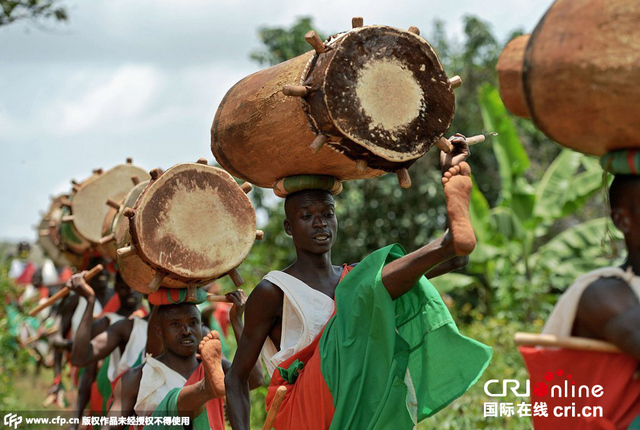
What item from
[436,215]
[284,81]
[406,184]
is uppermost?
[284,81]

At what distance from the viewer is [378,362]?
3.62 m

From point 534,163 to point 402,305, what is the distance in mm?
12272

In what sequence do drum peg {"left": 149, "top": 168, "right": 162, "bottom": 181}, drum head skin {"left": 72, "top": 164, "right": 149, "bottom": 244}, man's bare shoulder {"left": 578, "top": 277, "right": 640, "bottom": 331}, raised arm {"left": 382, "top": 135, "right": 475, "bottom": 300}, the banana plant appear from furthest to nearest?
the banana plant → drum head skin {"left": 72, "top": 164, "right": 149, "bottom": 244} → drum peg {"left": 149, "top": 168, "right": 162, "bottom": 181} → raised arm {"left": 382, "top": 135, "right": 475, "bottom": 300} → man's bare shoulder {"left": 578, "top": 277, "right": 640, "bottom": 331}

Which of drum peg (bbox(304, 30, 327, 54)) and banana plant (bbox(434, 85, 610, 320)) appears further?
banana plant (bbox(434, 85, 610, 320))

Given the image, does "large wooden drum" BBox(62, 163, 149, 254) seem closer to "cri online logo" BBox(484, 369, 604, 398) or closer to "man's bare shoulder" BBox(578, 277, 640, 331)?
"cri online logo" BBox(484, 369, 604, 398)

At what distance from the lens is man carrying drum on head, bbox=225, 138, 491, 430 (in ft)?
11.7

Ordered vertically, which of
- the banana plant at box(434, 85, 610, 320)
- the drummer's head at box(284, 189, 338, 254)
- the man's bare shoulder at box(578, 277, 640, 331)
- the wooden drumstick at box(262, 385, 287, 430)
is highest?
the drummer's head at box(284, 189, 338, 254)

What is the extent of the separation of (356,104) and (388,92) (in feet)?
0.54

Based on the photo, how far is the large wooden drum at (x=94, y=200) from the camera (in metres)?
7.56

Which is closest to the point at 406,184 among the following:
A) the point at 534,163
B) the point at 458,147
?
the point at 458,147

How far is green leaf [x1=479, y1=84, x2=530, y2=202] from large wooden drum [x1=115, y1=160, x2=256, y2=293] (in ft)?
24.7

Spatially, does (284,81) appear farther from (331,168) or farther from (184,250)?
(184,250)

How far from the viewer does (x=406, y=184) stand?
12.1ft

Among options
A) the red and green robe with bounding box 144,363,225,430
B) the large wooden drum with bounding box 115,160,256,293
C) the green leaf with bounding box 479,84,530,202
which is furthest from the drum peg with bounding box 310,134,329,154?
the green leaf with bounding box 479,84,530,202
